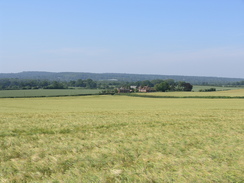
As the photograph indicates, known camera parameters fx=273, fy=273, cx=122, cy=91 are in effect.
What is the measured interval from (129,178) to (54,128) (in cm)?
733

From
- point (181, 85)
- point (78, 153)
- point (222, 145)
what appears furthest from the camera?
point (181, 85)

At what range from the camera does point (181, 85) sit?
134250 millimetres

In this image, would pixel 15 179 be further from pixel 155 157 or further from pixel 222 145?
pixel 222 145

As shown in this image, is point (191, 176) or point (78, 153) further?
point (78, 153)

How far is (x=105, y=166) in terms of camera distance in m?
6.81

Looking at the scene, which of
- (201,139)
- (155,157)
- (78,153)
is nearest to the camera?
(155,157)

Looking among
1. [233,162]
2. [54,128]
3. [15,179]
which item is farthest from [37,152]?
[233,162]

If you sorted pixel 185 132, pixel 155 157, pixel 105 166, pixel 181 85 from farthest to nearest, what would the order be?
pixel 181 85 → pixel 185 132 → pixel 155 157 → pixel 105 166

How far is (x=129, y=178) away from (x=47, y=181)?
174cm

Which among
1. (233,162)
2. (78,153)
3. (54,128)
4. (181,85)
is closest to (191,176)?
(233,162)

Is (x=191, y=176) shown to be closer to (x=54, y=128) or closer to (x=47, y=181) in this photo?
(x=47, y=181)

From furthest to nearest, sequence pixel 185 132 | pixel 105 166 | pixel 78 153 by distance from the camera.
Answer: pixel 185 132
pixel 78 153
pixel 105 166

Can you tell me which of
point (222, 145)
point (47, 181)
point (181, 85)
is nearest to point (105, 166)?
point (47, 181)

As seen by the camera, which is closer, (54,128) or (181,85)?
→ (54,128)
